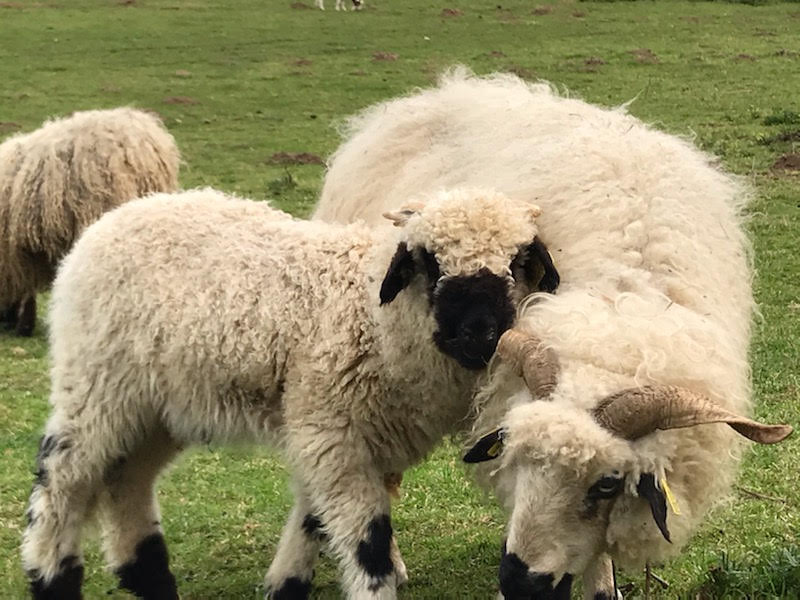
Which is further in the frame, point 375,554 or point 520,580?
point 375,554

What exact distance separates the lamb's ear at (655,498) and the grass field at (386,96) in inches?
37.0

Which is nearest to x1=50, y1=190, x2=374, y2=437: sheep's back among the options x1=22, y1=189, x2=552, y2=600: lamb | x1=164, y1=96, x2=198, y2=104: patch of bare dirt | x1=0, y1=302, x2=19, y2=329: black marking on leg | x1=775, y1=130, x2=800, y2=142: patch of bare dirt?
x1=22, y1=189, x2=552, y2=600: lamb

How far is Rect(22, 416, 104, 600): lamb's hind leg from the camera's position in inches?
202

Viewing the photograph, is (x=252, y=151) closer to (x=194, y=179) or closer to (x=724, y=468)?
(x=194, y=179)

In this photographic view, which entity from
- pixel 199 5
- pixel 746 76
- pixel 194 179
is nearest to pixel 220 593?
pixel 194 179

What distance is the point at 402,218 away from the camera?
15.3 feet

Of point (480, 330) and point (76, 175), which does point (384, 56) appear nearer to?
point (76, 175)

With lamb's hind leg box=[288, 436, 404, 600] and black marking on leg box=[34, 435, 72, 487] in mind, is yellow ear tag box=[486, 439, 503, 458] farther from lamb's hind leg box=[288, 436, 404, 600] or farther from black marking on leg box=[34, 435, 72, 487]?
black marking on leg box=[34, 435, 72, 487]

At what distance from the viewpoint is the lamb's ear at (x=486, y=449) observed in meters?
4.32

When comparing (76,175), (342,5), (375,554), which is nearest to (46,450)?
(375,554)

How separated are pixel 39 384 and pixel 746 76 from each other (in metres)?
17.7

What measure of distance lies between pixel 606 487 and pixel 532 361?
517mm

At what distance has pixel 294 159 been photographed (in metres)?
19.4

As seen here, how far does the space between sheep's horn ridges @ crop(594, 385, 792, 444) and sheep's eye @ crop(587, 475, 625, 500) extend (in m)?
0.15
